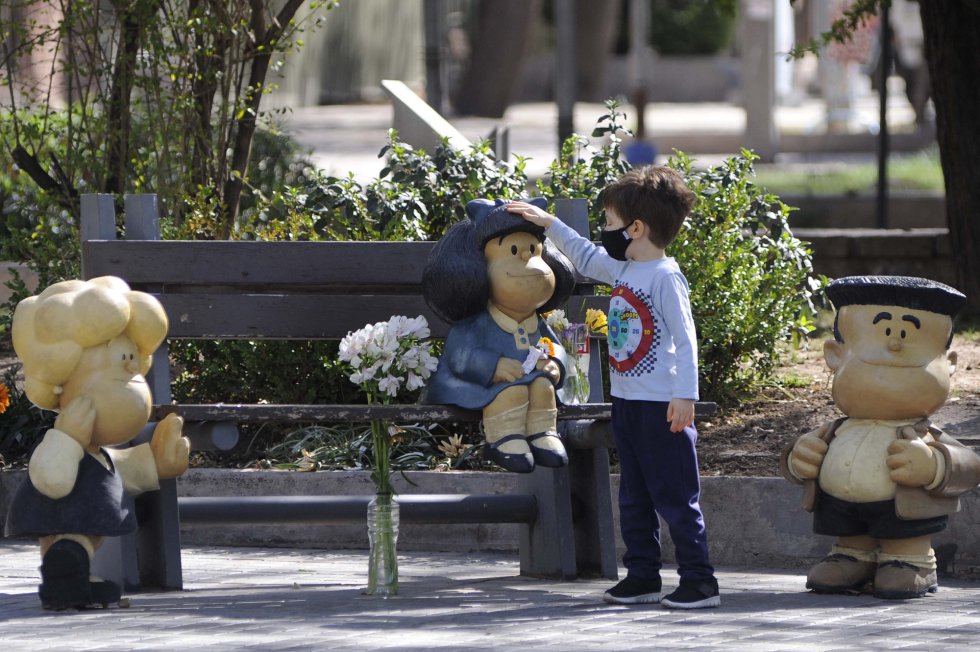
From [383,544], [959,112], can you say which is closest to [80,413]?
[383,544]

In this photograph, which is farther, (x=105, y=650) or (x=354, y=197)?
(x=354, y=197)

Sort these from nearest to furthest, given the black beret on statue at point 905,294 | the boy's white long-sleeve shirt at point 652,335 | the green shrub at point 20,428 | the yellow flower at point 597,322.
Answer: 1. the boy's white long-sleeve shirt at point 652,335
2. the black beret on statue at point 905,294
3. the yellow flower at point 597,322
4. the green shrub at point 20,428

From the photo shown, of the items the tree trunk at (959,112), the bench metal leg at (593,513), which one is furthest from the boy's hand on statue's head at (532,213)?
the tree trunk at (959,112)

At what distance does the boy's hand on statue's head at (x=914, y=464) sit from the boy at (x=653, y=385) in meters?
0.61

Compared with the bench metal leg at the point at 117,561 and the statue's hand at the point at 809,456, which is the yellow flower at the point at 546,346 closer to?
the statue's hand at the point at 809,456

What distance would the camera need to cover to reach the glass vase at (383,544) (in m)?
4.92

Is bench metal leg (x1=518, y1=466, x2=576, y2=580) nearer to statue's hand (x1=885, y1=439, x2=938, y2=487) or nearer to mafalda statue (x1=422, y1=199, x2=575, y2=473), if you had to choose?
mafalda statue (x1=422, y1=199, x2=575, y2=473)

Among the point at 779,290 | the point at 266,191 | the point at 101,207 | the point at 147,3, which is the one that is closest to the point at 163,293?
the point at 101,207

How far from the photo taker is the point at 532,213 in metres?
4.95

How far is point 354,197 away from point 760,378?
1.97 meters

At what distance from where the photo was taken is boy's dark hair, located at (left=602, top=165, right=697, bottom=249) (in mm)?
4781

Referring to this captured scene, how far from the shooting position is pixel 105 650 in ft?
13.4

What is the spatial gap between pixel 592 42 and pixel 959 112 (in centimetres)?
2647

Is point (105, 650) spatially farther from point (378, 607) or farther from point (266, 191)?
point (266, 191)
